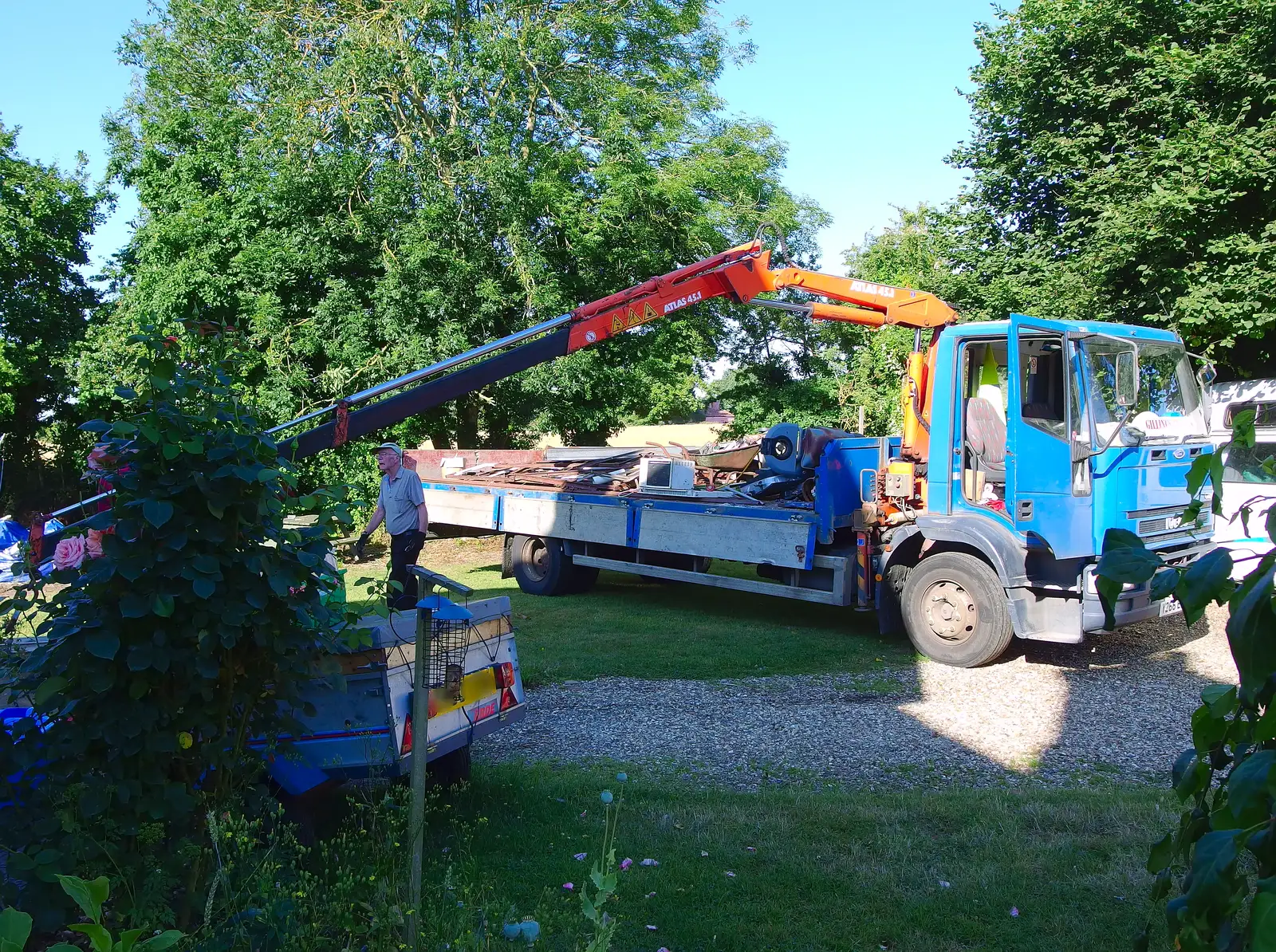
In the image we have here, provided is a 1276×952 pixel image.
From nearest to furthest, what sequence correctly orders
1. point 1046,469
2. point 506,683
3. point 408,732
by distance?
point 408,732 → point 506,683 → point 1046,469

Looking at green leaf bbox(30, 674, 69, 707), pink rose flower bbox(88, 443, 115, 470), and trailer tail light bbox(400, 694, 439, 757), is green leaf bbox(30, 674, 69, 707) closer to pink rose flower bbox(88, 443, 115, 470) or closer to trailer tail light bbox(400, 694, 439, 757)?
pink rose flower bbox(88, 443, 115, 470)

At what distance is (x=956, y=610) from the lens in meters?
8.50

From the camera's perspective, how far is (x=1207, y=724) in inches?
56.5

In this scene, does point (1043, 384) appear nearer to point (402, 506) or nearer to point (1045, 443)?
point (1045, 443)

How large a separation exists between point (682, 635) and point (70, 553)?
7432 millimetres

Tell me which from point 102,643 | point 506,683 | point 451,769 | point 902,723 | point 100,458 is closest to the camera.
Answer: point 102,643

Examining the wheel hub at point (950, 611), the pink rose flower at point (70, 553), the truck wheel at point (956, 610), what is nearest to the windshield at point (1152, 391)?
the truck wheel at point (956, 610)

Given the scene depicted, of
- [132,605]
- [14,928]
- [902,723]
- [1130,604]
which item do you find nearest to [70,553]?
[132,605]

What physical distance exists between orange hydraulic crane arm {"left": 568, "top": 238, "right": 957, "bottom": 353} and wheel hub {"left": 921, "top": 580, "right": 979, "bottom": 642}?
2.67 m

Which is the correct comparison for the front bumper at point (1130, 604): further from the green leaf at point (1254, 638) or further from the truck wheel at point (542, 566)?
the green leaf at point (1254, 638)

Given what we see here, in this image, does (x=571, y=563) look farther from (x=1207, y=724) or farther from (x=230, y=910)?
(x=1207, y=724)

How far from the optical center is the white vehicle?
9219 mm

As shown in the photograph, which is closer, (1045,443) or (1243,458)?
(1045,443)

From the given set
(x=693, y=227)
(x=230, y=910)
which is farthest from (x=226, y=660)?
(x=693, y=227)
